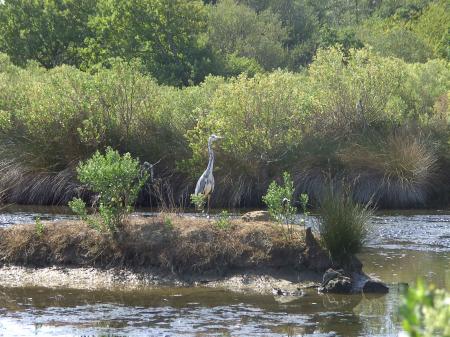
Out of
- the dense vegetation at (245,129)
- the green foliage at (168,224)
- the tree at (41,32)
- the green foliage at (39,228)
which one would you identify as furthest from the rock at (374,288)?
the tree at (41,32)

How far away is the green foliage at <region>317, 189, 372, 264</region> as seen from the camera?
44.9 feet

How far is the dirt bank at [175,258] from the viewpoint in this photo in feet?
45.4

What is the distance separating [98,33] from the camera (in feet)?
135

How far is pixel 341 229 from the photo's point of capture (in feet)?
45.0

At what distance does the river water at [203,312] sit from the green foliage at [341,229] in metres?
0.82

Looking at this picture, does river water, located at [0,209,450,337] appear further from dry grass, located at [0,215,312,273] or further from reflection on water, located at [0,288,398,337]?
dry grass, located at [0,215,312,273]

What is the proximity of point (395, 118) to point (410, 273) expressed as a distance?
1270cm

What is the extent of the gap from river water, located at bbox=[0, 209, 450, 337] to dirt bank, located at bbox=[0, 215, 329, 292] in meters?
0.45

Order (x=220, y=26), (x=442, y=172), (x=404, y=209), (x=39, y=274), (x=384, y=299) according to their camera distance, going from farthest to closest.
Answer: (x=220, y=26), (x=442, y=172), (x=404, y=209), (x=39, y=274), (x=384, y=299)

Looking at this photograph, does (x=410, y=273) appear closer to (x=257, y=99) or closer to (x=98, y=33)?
(x=257, y=99)

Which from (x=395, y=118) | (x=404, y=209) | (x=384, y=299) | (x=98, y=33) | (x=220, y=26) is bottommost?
(x=384, y=299)

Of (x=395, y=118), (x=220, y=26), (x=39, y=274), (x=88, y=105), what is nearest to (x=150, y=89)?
(x=88, y=105)

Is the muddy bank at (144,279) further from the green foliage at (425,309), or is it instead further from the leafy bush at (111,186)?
the green foliage at (425,309)

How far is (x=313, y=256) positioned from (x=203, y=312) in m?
2.58
